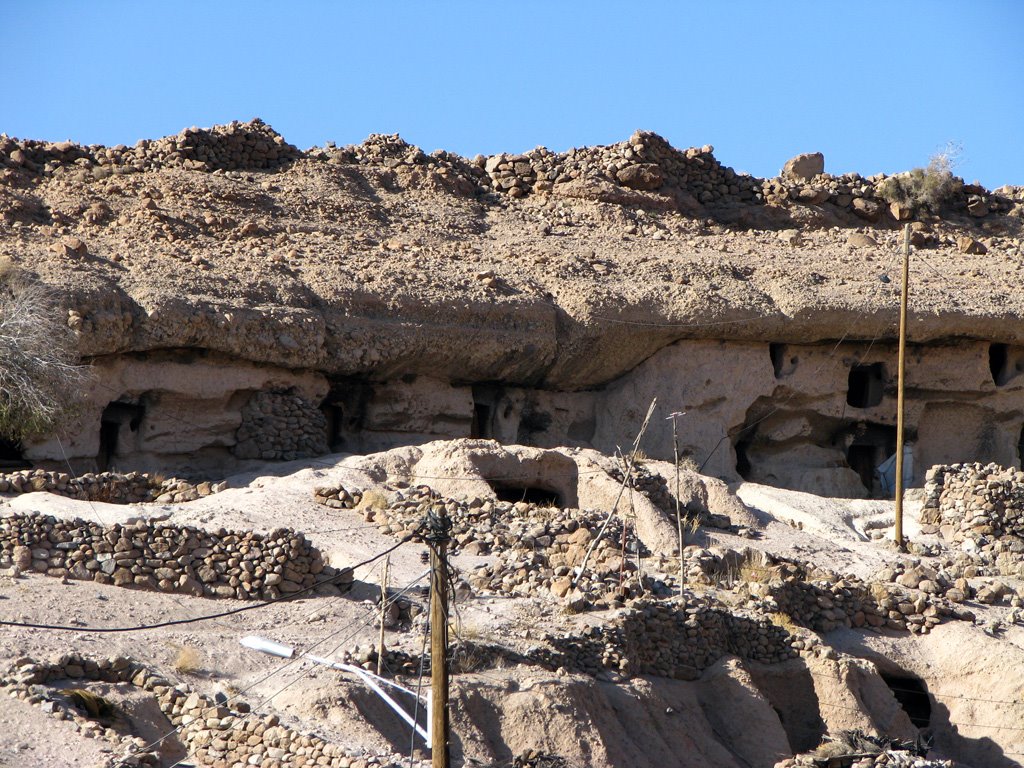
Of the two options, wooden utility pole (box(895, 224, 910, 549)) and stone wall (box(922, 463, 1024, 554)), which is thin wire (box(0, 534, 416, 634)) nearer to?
wooden utility pole (box(895, 224, 910, 549))

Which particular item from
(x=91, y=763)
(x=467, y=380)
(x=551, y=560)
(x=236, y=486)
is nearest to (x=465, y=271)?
(x=467, y=380)

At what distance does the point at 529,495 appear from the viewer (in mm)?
21172

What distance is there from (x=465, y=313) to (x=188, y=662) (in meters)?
9.82

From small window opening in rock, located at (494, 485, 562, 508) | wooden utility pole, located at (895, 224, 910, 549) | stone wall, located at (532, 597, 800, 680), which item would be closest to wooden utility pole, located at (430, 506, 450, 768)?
stone wall, located at (532, 597, 800, 680)

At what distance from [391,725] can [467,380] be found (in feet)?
34.5

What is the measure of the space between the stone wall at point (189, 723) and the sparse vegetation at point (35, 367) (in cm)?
644

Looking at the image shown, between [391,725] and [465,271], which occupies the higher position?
[465,271]

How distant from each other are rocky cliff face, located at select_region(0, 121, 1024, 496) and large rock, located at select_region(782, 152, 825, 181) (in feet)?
9.35

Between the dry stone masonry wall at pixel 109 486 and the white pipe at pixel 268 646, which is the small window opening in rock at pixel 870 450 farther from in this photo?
the white pipe at pixel 268 646

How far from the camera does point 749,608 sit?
59.3 feet

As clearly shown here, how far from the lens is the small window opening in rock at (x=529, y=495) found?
813 inches

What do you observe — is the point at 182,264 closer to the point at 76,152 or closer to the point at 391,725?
the point at 76,152

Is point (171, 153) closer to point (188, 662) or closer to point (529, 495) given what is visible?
point (529, 495)

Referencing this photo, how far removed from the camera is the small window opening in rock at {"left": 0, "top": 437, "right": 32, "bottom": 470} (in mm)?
19906
